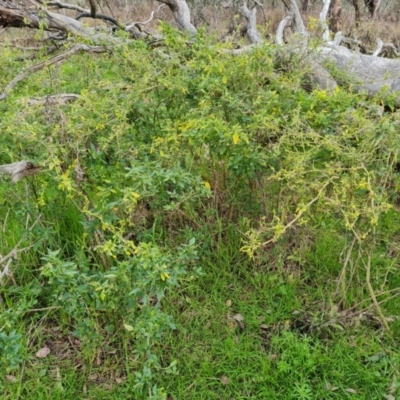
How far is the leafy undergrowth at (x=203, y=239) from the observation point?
204 centimetres

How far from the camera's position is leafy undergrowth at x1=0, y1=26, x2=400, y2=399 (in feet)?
6.68

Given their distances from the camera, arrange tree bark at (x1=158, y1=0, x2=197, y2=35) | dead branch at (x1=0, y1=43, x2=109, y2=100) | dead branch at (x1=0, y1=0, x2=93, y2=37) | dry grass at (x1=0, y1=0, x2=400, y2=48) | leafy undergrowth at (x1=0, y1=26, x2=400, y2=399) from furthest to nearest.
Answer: dry grass at (x1=0, y1=0, x2=400, y2=48), tree bark at (x1=158, y1=0, x2=197, y2=35), dead branch at (x1=0, y1=0, x2=93, y2=37), dead branch at (x1=0, y1=43, x2=109, y2=100), leafy undergrowth at (x1=0, y1=26, x2=400, y2=399)

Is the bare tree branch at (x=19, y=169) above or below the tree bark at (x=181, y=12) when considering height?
below

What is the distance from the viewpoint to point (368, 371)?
2.24 m

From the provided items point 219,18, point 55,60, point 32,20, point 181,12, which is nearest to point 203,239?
point 55,60

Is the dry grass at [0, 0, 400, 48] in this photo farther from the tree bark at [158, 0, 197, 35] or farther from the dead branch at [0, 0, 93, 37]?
the dead branch at [0, 0, 93, 37]

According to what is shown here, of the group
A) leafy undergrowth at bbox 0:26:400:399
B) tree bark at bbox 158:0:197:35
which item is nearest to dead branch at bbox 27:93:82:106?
leafy undergrowth at bbox 0:26:400:399

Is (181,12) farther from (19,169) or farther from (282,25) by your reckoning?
(19,169)

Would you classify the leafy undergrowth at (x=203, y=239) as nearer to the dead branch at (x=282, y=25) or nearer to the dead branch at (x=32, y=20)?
the dead branch at (x=32, y=20)

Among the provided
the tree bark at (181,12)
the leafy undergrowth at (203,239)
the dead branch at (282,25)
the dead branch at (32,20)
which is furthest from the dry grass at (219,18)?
the leafy undergrowth at (203,239)

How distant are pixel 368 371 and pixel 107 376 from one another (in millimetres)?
1418

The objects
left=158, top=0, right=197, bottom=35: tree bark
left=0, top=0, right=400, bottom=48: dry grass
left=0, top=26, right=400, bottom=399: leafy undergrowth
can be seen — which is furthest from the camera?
left=0, top=0, right=400, bottom=48: dry grass

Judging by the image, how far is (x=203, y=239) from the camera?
2.78 meters

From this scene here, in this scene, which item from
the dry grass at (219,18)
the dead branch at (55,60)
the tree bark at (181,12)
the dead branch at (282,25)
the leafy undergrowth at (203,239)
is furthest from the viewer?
the dry grass at (219,18)
